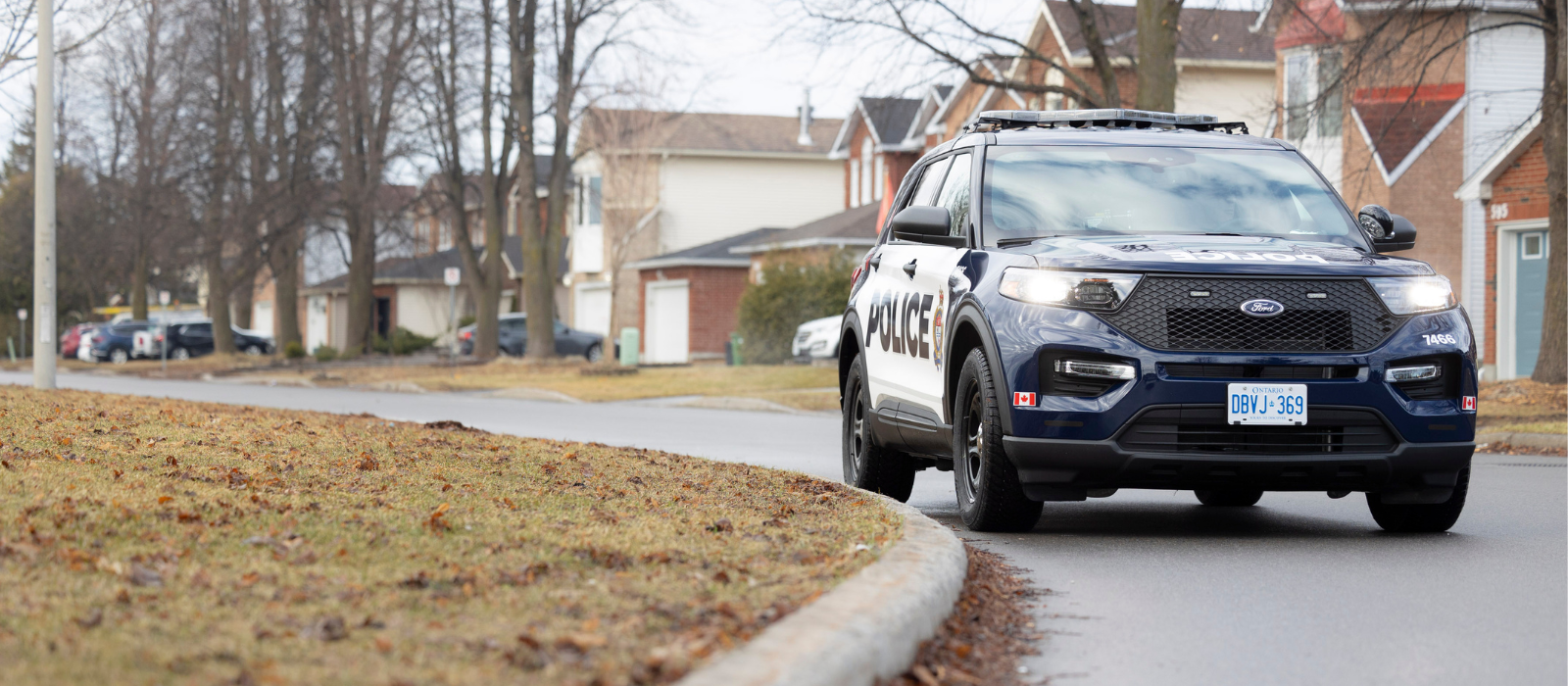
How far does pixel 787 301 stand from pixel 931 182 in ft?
88.4

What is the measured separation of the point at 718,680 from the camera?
12.6ft

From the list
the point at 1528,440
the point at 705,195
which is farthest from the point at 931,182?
the point at 705,195

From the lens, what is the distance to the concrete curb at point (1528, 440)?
14.9m

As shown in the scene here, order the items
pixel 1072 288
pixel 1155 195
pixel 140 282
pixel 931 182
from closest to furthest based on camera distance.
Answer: pixel 1072 288, pixel 1155 195, pixel 931 182, pixel 140 282

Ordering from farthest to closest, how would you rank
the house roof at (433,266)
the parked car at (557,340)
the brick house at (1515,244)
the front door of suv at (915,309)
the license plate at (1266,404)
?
the house roof at (433,266) < the parked car at (557,340) < the brick house at (1515,244) < the front door of suv at (915,309) < the license plate at (1266,404)

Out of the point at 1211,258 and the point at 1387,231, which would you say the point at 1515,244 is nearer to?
the point at 1387,231

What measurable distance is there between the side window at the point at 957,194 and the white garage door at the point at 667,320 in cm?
3924

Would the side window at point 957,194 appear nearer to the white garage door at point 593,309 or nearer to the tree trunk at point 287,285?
the tree trunk at point 287,285

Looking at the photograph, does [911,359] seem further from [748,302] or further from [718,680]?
[748,302]

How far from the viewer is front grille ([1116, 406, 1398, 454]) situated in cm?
748

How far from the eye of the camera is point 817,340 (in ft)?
114

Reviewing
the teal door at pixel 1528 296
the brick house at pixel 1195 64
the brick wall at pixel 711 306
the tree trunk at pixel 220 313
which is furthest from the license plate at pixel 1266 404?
the tree trunk at pixel 220 313

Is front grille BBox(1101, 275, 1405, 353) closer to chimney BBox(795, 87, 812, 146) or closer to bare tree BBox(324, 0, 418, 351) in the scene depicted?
bare tree BBox(324, 0, 418, 351)

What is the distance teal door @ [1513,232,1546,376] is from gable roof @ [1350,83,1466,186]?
431 cm
